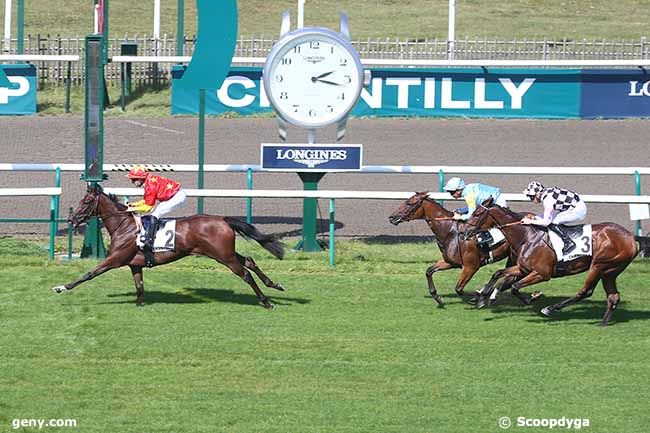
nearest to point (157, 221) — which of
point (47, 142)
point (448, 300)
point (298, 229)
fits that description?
point (448, 300)

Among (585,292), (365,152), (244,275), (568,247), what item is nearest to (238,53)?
(365,152)

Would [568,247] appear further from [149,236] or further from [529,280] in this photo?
[149,236]

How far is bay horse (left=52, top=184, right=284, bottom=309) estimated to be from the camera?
13641 mm

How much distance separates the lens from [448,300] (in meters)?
14.3

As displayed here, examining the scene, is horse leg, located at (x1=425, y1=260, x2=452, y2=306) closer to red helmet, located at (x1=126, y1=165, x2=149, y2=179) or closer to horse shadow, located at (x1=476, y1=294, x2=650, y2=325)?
horse shadow, located at (x1=476, y1=294, x2=650, y2=325)

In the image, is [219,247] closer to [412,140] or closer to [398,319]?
[398,319]

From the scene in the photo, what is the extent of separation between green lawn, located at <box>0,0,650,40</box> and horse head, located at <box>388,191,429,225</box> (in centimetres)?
2007

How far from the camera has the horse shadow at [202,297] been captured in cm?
1402

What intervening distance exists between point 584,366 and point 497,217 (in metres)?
2.34

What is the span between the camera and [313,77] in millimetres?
16203

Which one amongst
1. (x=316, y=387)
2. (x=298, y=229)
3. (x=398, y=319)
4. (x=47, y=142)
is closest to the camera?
(x=316, y=387)

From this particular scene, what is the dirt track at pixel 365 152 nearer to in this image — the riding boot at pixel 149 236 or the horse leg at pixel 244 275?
the horse leg at pixel 244 275

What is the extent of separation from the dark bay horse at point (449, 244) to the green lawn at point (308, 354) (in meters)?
0.36

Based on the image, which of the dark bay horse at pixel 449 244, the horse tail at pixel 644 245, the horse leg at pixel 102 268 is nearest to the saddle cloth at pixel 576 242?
the horse tail at pixel 644 245
